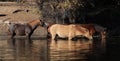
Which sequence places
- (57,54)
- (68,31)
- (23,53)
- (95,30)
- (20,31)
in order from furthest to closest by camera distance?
→ (20,31) < (95,30) < (68,31) < (23,53) < (57,54)

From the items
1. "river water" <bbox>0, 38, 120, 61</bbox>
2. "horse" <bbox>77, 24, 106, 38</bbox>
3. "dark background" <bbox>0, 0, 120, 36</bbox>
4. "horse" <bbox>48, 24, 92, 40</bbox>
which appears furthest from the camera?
"dark background" <bbox>0, 0, 120, 36</bbox>

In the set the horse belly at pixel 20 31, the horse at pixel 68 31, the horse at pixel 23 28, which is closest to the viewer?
the horse at pixel 68 31

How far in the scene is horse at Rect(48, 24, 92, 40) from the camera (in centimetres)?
3136

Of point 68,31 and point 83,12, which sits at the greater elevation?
point 83,12

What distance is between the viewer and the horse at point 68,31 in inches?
1235

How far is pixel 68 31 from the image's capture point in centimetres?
3172

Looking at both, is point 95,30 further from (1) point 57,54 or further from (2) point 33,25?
(1) point 57,54

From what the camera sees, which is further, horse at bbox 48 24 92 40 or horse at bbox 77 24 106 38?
horse at bbox 77 24 106 38

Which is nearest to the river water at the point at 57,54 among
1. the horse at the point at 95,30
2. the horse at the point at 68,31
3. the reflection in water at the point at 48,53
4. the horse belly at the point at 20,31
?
the reflection in water at the point at 48,53

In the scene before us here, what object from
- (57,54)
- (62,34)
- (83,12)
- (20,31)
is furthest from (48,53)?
(83,12)

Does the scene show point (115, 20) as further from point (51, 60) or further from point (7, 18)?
point (51, 60)

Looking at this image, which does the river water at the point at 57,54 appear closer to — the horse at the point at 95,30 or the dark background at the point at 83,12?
the horse at the point at 95,30

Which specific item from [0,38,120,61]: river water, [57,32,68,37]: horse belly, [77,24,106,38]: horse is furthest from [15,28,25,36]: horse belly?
[0,38,120,61]: river water

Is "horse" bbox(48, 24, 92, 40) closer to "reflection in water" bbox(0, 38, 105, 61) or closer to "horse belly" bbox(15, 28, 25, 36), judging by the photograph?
"horse belly" bbox(15, 28, 25, 36)
